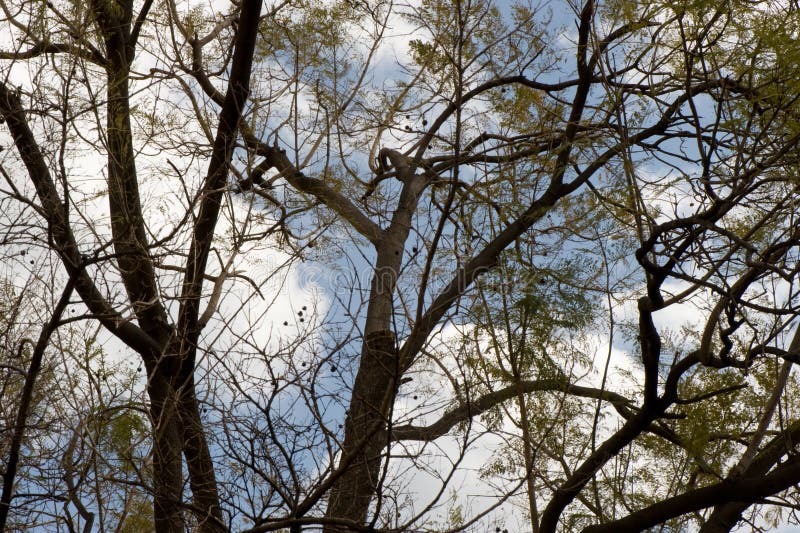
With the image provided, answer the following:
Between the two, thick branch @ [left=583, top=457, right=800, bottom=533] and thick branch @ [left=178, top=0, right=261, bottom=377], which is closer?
thick branch @ [left=583, top=457, right=800, bottom=533]

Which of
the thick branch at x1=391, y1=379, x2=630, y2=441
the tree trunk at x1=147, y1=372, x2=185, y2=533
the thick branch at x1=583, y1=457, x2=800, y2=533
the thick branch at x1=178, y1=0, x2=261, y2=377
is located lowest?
the thick branch at x1=583, y1=457, x2=800, y2=533

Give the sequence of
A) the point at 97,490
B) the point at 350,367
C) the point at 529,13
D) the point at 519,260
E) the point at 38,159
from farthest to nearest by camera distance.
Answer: the point at 529,13, the point at 519,260, the point at 38,159, the point at 350,367, the point at 97,490

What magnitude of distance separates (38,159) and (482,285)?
2.29m

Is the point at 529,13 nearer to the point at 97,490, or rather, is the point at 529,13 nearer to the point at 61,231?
the point at 61,231

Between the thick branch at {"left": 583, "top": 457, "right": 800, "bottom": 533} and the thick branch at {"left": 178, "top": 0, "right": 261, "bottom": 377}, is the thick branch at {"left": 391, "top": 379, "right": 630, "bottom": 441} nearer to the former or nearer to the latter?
the thick branch at {"left": 583, "top": 457, "right": 800, "bottom": 533}

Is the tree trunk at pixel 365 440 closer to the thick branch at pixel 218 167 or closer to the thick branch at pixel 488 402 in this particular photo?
the thick branch at pixel 488 402

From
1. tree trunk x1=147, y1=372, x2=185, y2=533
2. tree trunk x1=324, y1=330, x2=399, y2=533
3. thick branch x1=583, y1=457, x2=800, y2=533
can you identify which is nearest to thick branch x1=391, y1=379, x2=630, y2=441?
tree trunk x1=324, y1=330, x2=399, y2=533

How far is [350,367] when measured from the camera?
3252mm

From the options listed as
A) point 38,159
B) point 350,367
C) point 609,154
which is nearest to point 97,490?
point 350,367

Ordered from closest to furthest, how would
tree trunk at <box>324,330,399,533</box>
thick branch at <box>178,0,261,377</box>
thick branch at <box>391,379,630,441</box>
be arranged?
tree trunk at <box>324,330,399,533</box>
thick branch at <box>391,379,630,441</box>
thick branch at <box>178,0,261,377</box>

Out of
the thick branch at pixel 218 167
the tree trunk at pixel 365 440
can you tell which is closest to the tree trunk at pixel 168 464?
the thick branch at pixel 218 167

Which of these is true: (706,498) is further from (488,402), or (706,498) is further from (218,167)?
(218,167)

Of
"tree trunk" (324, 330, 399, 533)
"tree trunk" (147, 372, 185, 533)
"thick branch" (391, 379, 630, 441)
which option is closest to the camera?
"tree trunk" (324, 330, 399, 533)

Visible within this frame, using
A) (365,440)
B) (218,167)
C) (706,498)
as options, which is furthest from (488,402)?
(218,167)
